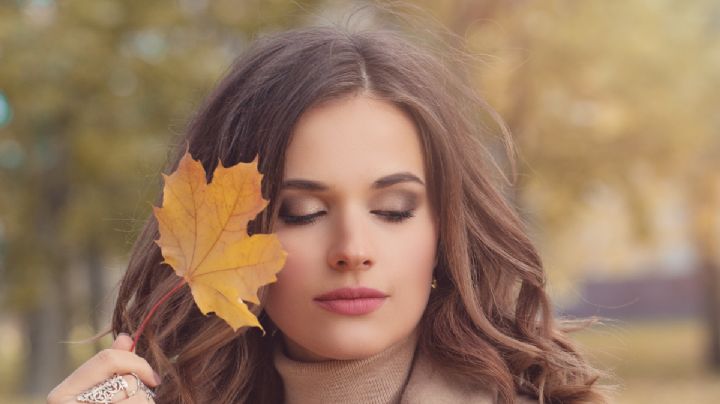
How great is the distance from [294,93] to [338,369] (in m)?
0.68

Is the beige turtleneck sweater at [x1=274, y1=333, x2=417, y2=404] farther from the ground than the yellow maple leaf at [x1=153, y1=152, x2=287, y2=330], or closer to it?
closer to it

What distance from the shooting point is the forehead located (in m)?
2.51

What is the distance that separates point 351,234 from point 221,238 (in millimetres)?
409

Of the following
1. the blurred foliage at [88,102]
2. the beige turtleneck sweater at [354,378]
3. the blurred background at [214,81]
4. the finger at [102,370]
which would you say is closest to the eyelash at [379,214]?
the beige turtleneck sweater at [354,378]

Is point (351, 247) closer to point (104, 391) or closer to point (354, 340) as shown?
point (354, 340)

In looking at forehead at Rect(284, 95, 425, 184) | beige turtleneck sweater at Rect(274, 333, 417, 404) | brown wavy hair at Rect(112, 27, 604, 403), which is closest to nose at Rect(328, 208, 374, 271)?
forehead at Rect(284, 95, 425, 184)

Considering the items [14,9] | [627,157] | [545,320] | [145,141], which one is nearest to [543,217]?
[627,157]

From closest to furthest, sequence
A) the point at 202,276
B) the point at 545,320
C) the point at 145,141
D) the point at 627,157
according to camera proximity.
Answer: the point at 202,276
the point at 545,320
the point at 145,141
the point at 627,157

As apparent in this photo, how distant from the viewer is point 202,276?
6.93 feet

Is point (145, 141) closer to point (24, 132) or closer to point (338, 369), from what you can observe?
point (24, 132)

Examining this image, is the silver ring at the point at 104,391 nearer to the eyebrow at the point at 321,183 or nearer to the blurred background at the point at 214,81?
the eyebrow at the point at 321,183

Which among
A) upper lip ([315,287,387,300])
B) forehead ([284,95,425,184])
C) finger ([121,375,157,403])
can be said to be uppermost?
forehead ([284,95,425,184])

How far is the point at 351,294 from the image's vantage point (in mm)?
2475

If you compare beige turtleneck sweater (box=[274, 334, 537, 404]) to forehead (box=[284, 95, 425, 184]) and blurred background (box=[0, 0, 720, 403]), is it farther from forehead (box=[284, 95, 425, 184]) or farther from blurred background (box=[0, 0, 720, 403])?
blurred background (box=[0, 0, 720, 403])
